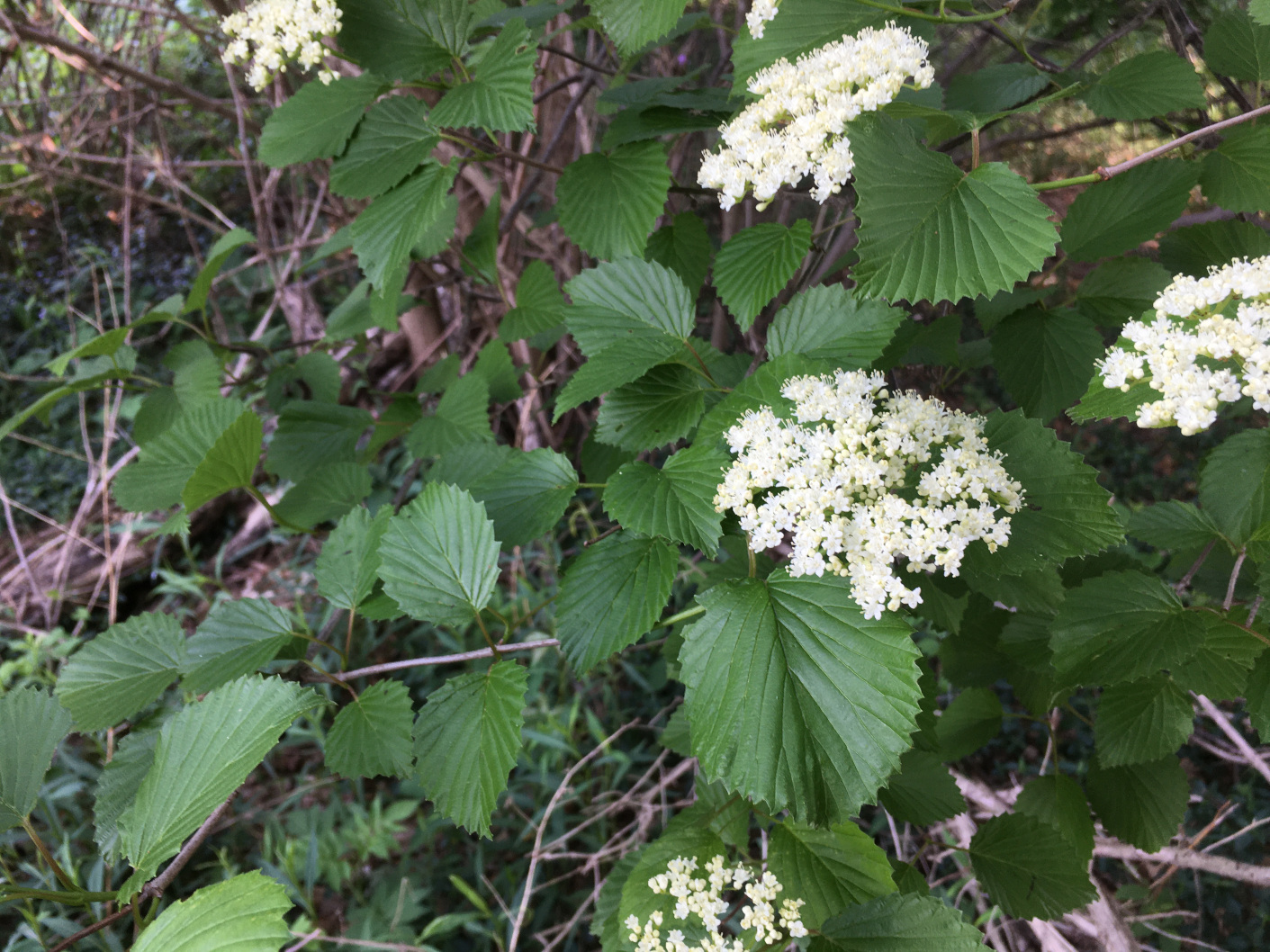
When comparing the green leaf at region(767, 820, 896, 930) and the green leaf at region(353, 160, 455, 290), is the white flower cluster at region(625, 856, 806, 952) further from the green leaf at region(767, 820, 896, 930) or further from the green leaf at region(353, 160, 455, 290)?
the green leaf at region(353, 160, 455, 290)

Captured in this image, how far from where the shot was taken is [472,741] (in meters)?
0.77

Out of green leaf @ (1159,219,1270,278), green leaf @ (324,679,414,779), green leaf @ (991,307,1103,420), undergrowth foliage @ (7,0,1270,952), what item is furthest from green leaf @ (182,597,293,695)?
green leaf @ (1159,219,1270,278)

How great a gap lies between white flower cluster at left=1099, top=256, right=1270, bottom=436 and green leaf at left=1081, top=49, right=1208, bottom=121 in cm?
44

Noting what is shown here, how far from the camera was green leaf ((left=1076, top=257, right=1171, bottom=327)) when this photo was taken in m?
1.04

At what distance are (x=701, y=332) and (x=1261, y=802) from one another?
204cm

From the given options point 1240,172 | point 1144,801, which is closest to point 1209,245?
point 1240,172

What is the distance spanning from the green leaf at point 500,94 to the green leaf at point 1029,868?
41.9 inches

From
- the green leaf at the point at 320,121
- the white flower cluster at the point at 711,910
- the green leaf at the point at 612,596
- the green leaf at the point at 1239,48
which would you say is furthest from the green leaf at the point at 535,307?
the green leaf at the point at 1239,48

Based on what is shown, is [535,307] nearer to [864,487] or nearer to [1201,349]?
[864,487]

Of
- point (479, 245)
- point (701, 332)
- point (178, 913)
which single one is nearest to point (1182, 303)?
point (178, 913)

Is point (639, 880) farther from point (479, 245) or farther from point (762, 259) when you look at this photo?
point (479, 245)

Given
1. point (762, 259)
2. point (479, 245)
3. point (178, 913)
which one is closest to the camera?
point (178, 913)

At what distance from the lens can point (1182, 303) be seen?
651 mm

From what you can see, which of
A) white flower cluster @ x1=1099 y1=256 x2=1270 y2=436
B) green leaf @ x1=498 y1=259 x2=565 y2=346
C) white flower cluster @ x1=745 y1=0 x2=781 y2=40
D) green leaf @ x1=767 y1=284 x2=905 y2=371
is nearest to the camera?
white flower cluster @ x1=1099 y1=256 x2=1270 y2=436
